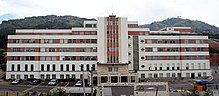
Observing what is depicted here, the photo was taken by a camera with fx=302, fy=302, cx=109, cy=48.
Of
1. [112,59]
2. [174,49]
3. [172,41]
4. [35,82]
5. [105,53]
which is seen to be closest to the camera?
[35,82]

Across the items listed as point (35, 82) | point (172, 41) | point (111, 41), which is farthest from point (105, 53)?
point (35, 82)

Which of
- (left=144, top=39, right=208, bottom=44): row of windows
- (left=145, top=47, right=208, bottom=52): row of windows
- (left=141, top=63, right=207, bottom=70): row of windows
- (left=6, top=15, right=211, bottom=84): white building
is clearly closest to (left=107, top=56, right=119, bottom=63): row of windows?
(left=6, top=15, right=211, bottom=84): white building

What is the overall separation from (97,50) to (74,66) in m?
6.83

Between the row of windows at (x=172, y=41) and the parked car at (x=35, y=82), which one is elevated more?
the row of windows at (x=172, y=41)

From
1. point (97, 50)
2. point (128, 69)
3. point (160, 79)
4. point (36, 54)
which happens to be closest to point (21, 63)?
point (36, 54)

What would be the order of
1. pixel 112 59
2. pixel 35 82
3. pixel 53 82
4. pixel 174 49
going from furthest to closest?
pixel 174 49, pixel 112 59, pixel 53 82, pixel 35 82

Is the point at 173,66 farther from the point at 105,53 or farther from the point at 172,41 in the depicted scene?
the point at 105,53

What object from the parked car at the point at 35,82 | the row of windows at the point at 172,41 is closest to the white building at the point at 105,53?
the row of windows at the point at 172,41

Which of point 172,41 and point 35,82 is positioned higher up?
point 172,41

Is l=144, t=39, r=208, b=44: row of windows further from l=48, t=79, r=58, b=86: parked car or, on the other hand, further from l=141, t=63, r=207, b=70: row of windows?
l=48, t=79, r=58, b=86: parked car

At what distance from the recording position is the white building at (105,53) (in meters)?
72.2

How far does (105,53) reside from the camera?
237 feet

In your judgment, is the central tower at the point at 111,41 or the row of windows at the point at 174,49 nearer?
the central tower at the point at 111,41

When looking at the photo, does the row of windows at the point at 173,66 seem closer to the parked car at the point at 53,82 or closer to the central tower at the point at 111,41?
the central tower at the point at 111,41
